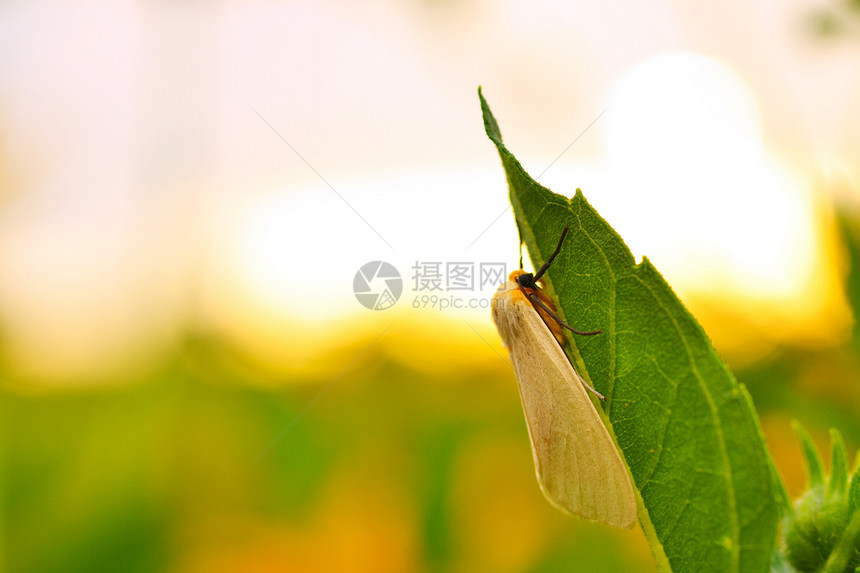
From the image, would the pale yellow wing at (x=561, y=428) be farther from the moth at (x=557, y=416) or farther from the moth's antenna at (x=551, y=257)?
the moth's antenna at (x=551, y=257)

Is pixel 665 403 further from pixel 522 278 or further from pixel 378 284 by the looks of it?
pixel 378 284

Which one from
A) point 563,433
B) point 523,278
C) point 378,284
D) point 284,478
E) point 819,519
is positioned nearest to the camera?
point 819,519

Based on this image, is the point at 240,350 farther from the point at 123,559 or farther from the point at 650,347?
the point at 650,347

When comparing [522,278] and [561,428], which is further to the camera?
[522,278]

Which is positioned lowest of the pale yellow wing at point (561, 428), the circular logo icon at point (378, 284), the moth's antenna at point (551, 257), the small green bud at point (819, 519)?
the small green bud at point (819, 519)

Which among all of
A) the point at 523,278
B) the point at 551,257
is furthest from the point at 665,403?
the point at 523,278

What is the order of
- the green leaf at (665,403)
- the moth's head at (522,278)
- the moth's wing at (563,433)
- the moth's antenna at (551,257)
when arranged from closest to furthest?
the green leaf at (665,403) < the moth's antenna at (551,257) < the moth's wing at (563,433) < the moth's head at (522,278)

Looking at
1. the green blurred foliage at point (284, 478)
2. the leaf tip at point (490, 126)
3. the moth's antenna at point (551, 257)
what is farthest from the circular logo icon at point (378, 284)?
the leaf tip at point (490, 126)

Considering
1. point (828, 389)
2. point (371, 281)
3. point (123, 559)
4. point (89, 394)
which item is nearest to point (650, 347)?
point (371, 281)
